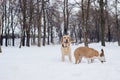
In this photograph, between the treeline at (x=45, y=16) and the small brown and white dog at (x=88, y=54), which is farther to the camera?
the treeline at (x=45, y=16)

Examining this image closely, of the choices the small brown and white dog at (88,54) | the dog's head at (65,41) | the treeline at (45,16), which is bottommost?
the small brown and white dog at (88,54)

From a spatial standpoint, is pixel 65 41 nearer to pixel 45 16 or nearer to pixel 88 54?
pixel 88 54

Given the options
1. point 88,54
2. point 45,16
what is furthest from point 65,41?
point 45,16

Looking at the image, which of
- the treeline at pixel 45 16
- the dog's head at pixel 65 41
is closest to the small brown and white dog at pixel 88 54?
the dog's head at pixel 65 41

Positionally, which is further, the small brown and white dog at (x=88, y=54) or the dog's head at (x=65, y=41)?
the dog's head at (x=65, y=41)

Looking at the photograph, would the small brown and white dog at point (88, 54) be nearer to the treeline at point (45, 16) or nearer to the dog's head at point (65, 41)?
the dog's head at point (65, 41)

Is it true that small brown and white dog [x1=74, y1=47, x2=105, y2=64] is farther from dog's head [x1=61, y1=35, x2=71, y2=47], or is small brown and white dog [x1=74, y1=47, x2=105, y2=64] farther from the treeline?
the treeline

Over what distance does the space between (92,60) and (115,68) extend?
67.3 inches

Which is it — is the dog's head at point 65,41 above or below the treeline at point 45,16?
below

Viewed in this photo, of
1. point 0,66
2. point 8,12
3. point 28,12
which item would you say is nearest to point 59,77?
point 0,66

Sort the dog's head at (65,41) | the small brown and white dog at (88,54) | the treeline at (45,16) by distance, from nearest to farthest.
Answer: the small brown and white dog at (88,54), the dog's head at (65,41), the treeline at (45,16)

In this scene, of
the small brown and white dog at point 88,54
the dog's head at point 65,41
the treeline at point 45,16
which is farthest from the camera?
the treeline at point 45,16

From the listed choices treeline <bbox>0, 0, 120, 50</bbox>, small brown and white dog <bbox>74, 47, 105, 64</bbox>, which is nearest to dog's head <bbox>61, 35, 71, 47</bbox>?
small brown and white dog <bbox>74, 47, 105, 64</bbox>

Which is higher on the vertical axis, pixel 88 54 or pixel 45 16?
pixel 45 16
